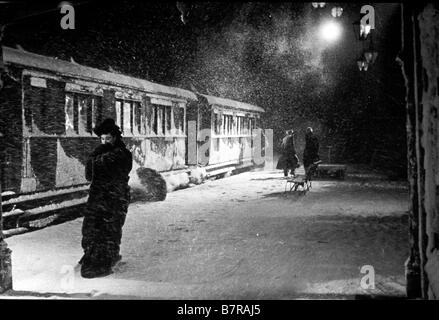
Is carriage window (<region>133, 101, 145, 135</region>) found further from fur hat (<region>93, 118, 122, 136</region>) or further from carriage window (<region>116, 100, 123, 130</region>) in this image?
fur hat (<region>93, 118, 122, 136</region>)

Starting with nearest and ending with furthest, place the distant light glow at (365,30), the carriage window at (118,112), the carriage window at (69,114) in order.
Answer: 1. the distant light glow at (365,30)
2. the carriage window at (69,114)
3. the carriage window at (118,112)

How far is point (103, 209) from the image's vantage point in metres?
5.36

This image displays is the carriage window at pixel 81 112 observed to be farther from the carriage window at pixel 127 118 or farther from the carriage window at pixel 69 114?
the carriage window at pixel 127 118

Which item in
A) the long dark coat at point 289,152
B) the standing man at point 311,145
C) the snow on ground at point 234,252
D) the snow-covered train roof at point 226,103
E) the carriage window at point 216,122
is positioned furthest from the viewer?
the carriage window at point 216,122

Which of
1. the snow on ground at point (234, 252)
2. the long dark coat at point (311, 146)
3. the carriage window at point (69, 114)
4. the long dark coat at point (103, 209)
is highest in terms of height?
the carriage window at point (69, 114)

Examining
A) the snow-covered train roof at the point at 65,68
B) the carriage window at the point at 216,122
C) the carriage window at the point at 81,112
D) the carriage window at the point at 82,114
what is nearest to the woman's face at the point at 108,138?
the snow-covered train roof at the point at 65,68

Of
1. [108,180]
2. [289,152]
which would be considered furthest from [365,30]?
[289,152]

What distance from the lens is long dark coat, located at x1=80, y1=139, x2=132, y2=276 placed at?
5336 mm

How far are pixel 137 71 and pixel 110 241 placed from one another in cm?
1025

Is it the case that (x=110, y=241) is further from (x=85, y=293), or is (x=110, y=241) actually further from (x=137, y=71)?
(x=137, y=71)

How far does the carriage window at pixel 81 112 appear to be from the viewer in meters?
9.44

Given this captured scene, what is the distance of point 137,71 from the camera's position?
14.5 meters
